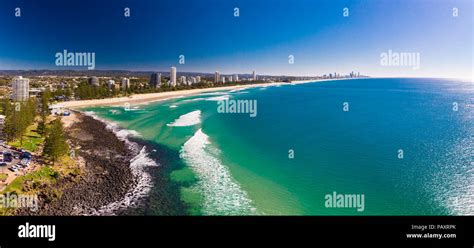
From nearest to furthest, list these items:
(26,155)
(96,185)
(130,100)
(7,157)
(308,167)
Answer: (96,185) → (7,157) → (26,155) → (308,167) → (130,100)

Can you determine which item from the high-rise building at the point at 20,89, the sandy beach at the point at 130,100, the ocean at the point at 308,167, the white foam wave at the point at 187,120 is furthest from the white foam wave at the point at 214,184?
the sandy beach at the point at 130,100

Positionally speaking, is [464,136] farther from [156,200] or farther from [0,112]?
[0,112]

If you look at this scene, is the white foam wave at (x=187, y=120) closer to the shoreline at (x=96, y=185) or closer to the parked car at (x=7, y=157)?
the shoreline at (x=96, y=185)

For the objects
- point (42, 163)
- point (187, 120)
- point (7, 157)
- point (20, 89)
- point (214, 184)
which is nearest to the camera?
point (214, 184)

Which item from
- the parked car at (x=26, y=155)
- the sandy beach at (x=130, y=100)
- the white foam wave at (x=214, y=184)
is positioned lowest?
the white foam wave at (x=214, y=184)

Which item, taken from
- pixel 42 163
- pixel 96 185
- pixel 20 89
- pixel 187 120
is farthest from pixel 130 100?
pixel 96 185

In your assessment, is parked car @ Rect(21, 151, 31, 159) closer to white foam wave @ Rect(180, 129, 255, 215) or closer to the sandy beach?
white foam wave @ Rect(180, 129, 255, 215)

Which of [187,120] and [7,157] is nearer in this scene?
[7,157]

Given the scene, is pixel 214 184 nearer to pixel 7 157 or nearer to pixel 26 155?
pixel 26 155
